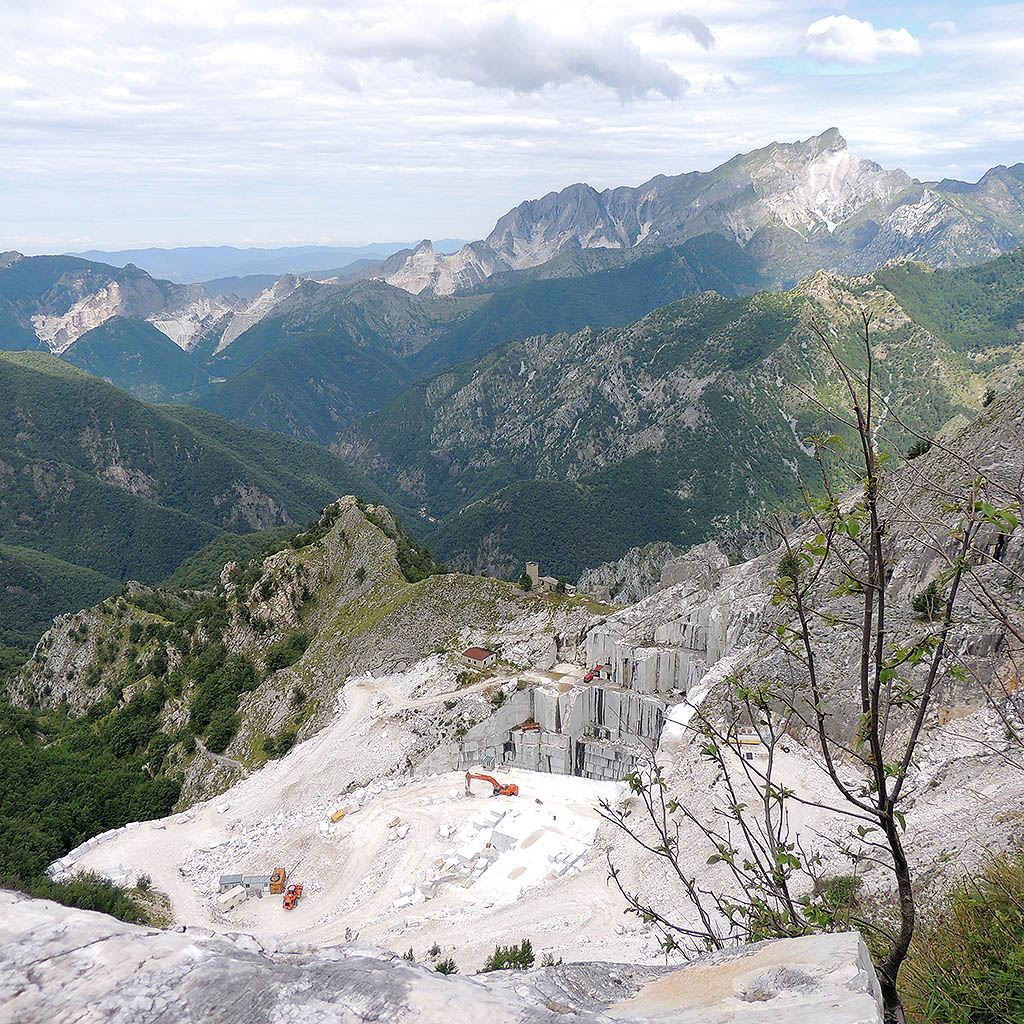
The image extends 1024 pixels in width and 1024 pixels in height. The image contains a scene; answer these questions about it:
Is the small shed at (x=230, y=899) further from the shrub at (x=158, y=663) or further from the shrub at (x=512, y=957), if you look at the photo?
the shrub at (x=158, y=663)

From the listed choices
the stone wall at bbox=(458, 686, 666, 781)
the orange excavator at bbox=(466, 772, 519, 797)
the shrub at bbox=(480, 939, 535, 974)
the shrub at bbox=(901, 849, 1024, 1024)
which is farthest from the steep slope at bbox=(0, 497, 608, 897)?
the shrub at bbox=(901, 849, 1024, 1024)

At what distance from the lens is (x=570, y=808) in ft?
145

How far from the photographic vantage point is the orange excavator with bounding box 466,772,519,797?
4581 cm

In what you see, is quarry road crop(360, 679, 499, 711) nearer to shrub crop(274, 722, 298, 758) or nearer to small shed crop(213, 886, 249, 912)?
shrub crop(274, 722, 298, 758)

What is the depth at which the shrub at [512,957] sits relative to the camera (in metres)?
29.7

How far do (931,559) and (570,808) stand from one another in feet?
88.0

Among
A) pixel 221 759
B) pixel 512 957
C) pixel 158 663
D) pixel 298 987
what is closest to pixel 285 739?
pixel 221 759

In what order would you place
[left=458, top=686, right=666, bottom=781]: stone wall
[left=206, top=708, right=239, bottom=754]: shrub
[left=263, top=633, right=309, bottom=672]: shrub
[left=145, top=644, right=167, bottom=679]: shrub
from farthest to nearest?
1. [left=145, top=644, right=167, bottom=679]: shrub
2. [left=263, top=633, right=309, bottom=672]: shrub
3. [left=206, top=708, right=239, bottom=754]: shrub
4. [left=458, top=686, right=666, bottom=781]: stone wall

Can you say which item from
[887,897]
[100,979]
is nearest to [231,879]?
[887,897]

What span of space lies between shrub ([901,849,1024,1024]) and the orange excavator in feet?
125

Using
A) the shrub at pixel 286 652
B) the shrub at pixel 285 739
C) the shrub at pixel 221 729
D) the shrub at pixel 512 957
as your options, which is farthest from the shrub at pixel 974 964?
the shrub at pixel 286 652

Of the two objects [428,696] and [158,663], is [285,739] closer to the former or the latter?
[428,696]

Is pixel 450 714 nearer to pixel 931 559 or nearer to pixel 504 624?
pixel 504 624

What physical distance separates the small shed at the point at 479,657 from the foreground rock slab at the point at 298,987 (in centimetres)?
5228
